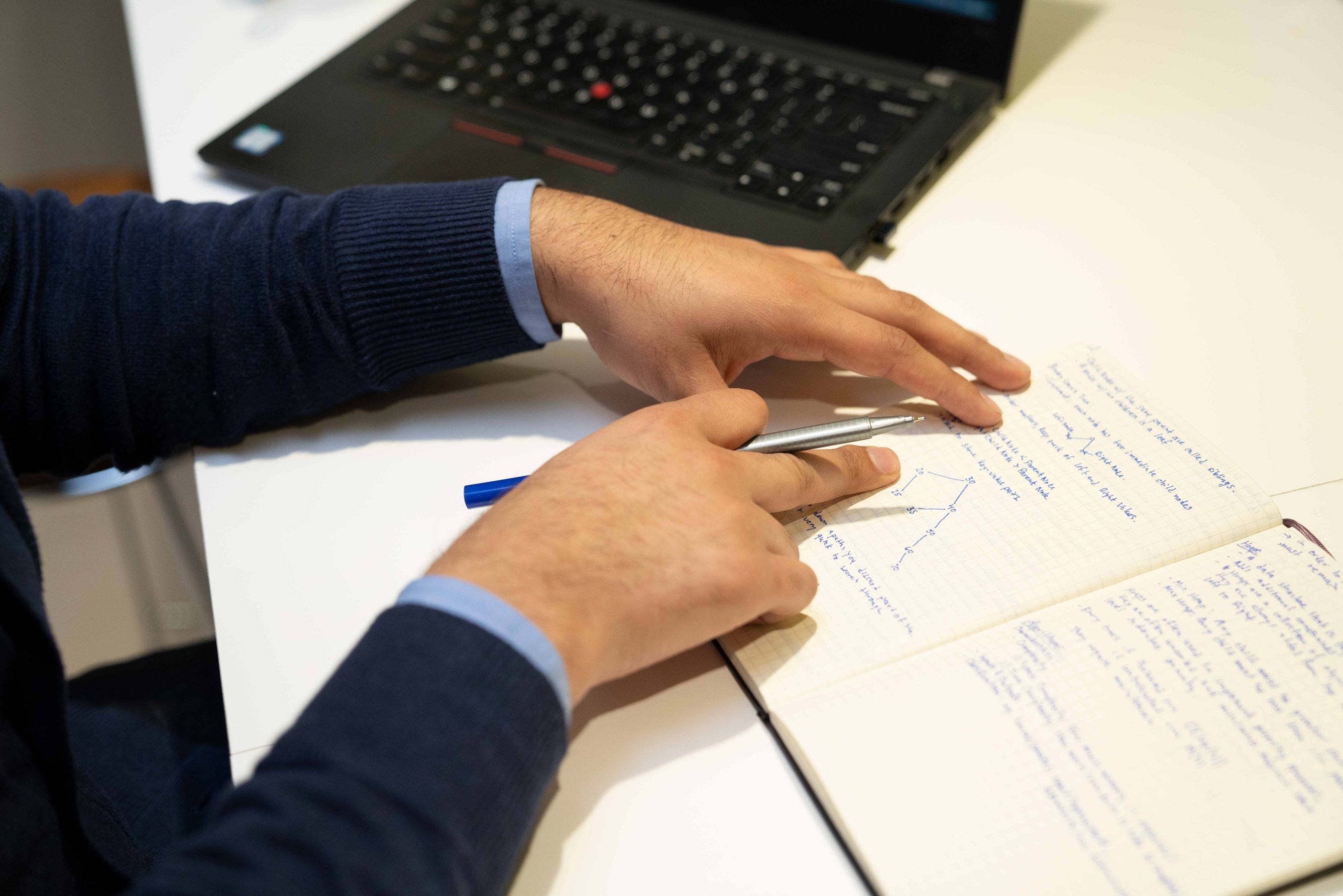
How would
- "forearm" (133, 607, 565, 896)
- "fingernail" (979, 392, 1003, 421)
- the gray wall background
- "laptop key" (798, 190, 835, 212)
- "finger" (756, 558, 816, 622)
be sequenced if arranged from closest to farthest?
"forearm" (133, 607, 565, 896) < "finger" (756, 558, 816, 622) < "fingernail" (979, 392, 1003, 421) < "laptop key" (798, 190, 835, 212) < the gray wall background

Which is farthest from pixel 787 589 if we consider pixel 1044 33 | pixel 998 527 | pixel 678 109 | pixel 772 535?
pixel 1044 33

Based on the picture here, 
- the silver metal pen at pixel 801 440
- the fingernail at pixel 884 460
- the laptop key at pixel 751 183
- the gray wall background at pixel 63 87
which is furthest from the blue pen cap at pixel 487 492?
the gray wall background at pixel 63 87

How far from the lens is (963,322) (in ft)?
2.39

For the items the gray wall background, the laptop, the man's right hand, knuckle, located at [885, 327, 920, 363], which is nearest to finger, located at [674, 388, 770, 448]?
the man's right hand

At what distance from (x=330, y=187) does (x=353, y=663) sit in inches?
20.8

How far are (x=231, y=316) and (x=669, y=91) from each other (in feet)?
1.43

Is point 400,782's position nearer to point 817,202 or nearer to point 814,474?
point 814,474

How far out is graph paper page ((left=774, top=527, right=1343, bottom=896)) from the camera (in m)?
0.44

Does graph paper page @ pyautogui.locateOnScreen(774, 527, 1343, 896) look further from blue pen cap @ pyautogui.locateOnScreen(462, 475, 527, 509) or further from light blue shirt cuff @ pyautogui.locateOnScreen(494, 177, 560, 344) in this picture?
light blue shirt cuff @ pyautogui.locateOnScreen(494, 177, 560, 344)

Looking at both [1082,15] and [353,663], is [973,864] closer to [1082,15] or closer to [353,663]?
[353,663]

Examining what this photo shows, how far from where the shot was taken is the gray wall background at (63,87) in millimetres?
1680

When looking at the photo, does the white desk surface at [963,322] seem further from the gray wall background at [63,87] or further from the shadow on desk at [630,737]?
the gray wall background at [63,87]

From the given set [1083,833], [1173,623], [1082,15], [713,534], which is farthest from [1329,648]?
[1082,15]

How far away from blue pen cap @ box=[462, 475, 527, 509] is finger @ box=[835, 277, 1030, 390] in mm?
260
